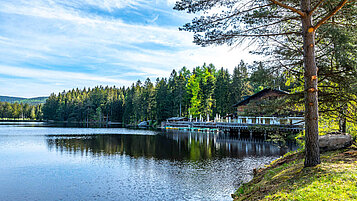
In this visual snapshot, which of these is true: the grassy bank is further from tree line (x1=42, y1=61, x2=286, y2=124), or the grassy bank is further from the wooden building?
tree line (x1=42, y1=61, x2=286, y2=124)

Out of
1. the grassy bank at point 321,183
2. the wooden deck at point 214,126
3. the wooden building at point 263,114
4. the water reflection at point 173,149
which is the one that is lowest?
the water reflection at point 173,149

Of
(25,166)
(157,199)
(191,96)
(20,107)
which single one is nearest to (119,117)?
(191,96)

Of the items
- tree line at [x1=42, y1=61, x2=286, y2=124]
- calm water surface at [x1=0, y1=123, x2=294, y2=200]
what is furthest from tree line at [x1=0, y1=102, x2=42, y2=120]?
calm water surface at [x1=0, y1=123, x2=294, y2=200]

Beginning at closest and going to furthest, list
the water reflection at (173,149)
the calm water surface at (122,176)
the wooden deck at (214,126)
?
the calm water surface at (122,176), the water reflection at (173,149), the wooden deck at (214,126)

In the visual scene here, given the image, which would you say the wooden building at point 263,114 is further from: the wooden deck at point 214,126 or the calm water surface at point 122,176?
the calm water surface at point 122,176

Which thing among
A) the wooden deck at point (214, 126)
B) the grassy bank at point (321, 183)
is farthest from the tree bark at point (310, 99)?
the wooden deck at point (214, 126)

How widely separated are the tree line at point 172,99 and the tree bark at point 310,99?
2636cm

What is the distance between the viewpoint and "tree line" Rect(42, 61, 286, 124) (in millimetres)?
63500

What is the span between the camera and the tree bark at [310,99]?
793cm

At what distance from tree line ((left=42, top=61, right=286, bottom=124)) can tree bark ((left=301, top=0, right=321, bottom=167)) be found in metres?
26.4

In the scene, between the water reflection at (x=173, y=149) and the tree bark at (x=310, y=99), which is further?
the water reflection at (x=173, y=149)

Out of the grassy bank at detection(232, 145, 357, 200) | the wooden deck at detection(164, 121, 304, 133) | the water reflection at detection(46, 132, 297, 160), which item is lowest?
the water reflection at detection(46, 132, 297, 160)

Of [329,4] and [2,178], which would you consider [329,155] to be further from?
[2,178]

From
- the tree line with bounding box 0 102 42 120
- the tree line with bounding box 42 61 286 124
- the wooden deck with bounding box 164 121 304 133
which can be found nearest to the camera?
the wooden deck with bounding box 164 121 304 133
